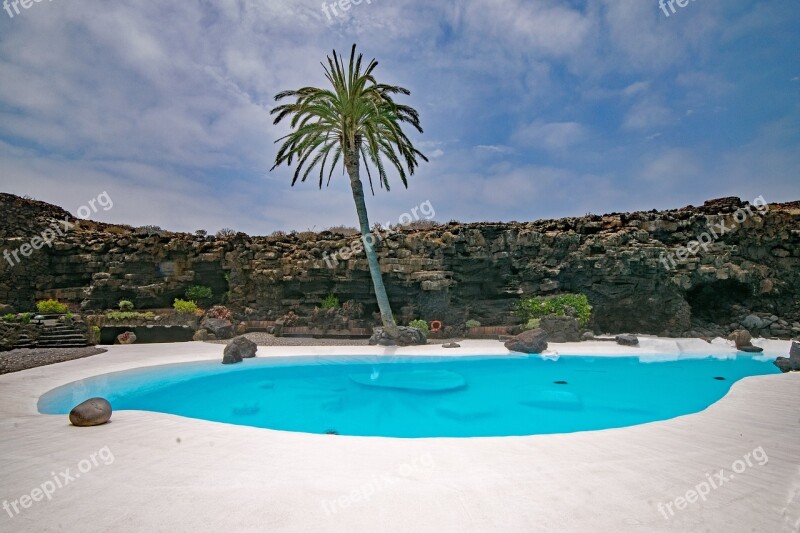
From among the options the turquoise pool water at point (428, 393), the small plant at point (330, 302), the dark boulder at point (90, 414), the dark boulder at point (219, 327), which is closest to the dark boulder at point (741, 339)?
the turquoise pool water at point (428, 393)

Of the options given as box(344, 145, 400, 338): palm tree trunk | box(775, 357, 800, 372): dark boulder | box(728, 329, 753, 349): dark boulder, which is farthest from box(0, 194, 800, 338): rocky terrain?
box(775, 357, 800, 372): dark boulder

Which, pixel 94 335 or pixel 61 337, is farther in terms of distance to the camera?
pixel 94 335

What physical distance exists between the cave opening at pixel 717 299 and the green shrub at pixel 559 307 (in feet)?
21.5

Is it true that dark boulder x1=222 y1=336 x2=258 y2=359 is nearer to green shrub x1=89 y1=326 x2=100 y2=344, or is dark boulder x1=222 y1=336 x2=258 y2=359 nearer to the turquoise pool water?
the turquoise pool water

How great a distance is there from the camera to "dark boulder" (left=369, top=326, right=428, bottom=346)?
1473cm

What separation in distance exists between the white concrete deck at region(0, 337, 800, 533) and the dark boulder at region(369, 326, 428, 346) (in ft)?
31.2

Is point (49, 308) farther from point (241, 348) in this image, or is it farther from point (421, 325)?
point (421, 325)

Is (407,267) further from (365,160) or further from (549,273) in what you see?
(549,273)

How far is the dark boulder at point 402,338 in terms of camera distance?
48.3ft

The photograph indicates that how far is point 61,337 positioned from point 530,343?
57.8 ft

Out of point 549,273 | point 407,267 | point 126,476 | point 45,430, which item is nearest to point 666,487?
point 126,476

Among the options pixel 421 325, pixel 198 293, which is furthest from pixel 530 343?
pixel 198 293

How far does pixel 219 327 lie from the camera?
615 inches

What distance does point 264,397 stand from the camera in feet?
28.9
